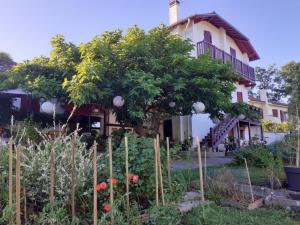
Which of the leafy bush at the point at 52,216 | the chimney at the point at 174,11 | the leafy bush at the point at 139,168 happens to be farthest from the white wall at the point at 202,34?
the leafy bush at the point at 52,216

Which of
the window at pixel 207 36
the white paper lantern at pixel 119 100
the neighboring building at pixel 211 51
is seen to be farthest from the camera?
the window at pixel 207 36

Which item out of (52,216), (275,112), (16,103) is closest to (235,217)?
(52,216)

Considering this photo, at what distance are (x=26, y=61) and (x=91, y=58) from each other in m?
2.67

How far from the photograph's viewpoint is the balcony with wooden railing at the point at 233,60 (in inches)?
593

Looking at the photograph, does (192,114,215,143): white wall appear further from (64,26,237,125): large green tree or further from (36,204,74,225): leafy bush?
(36,204,74,225): leafy bush

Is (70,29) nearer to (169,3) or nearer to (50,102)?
(50,102)

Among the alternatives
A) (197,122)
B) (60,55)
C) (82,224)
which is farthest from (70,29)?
(82,224)

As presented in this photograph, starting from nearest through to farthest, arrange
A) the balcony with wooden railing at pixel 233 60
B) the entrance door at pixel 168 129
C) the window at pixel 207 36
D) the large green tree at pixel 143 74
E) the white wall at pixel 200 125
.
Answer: the large green tree at pixel 143 74, the balcony with wooden railing at pixel 233 60, the white wall at pixel 200 125, the entrance door at pixel 168 129, the window at pixel 207 36

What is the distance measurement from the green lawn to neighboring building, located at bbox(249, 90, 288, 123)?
23641 millimetres

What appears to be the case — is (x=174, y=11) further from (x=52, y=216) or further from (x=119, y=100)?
(x=52, y=216)

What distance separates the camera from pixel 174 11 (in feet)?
56.9

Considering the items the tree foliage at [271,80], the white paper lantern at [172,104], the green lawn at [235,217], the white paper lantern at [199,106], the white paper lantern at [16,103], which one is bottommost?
the green lawn at [235,217]

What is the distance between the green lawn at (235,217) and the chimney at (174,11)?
47.6 ft

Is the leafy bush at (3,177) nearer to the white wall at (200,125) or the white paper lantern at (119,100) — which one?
the white paper lantern at (119,100)
